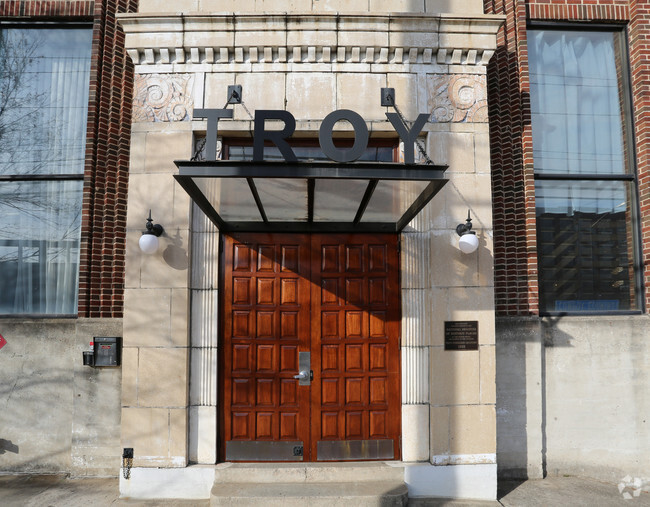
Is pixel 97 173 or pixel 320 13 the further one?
pixel 97 173

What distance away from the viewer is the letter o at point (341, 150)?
189 inches

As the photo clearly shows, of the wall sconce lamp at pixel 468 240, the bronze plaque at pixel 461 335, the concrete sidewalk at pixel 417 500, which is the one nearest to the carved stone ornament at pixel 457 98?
the wall sconce lamp at pixel 468 240

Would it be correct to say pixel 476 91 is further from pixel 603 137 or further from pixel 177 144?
pixel 177 144

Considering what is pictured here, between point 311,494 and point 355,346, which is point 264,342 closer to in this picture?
point 355,346

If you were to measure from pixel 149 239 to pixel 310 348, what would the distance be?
2.65 meters

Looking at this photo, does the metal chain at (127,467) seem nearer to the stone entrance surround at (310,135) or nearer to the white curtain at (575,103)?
the stone entrance surround at (310,135)

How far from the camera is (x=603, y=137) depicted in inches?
306

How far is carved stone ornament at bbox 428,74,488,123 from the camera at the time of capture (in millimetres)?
6613

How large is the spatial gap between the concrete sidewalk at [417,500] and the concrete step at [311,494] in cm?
37

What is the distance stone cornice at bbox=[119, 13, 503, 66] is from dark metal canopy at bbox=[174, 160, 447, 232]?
230 centimetres

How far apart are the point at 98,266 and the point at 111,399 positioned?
2027 mm

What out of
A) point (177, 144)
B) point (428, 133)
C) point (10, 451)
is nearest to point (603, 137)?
point (428, 133)

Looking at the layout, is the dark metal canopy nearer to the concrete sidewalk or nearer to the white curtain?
the white curtain

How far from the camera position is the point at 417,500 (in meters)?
5.96
